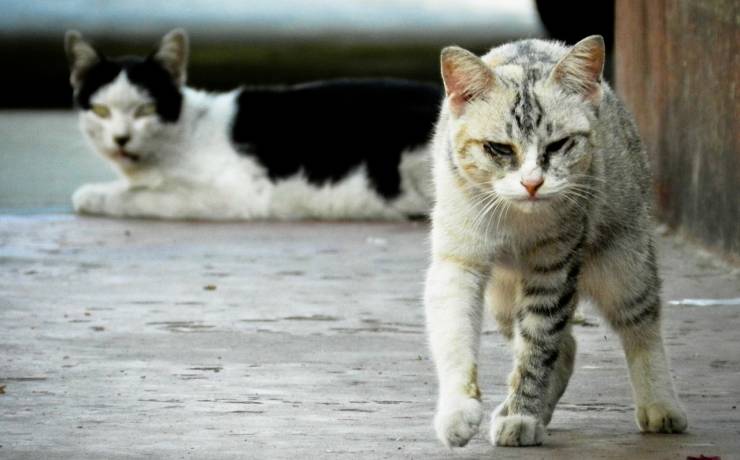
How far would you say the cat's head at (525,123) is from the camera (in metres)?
4.66

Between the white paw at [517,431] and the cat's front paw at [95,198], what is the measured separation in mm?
5748

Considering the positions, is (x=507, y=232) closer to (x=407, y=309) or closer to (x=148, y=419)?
(x=148, y=419)

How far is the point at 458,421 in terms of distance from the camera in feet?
14.6

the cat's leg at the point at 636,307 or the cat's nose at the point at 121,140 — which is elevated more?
the cat's leg at the point at 636,307

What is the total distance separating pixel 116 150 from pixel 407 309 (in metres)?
3.59

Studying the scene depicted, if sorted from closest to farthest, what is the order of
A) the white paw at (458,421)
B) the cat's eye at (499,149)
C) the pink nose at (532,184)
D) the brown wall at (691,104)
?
the white paw at (458,421) → the pink nose at (532,184) → the cat's eye at (499,149) → the brown wall at (691,104)

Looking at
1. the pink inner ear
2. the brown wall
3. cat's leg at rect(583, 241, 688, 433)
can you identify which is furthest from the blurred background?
the pink inner ear

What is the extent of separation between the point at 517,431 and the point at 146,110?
5.84 metres

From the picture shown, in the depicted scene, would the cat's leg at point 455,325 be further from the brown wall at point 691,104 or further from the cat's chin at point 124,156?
the cat's chin at point 124,156

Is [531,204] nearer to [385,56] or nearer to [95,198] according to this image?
[95,198]

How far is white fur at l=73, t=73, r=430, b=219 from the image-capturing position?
9.84 meters

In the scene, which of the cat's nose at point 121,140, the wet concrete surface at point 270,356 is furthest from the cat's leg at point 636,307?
the cat's nose at point 121,140

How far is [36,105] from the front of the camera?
17.9 m

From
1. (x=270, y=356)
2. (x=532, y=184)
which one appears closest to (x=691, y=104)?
(x=270, y=356)
